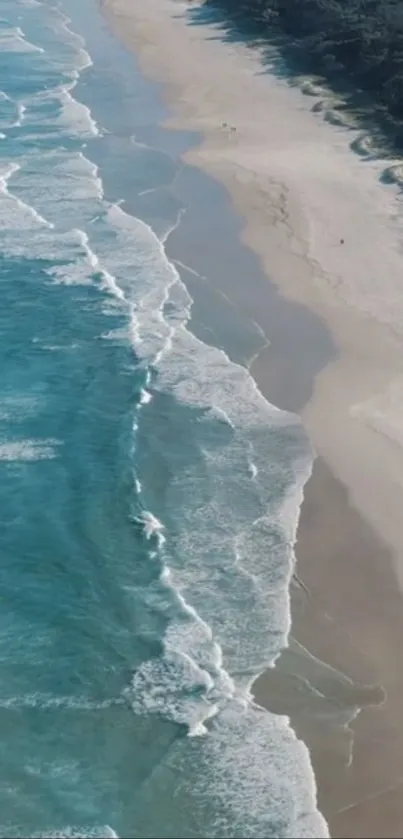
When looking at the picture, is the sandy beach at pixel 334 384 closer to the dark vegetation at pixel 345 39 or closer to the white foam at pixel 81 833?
the dark vegetation at pixel 345 39

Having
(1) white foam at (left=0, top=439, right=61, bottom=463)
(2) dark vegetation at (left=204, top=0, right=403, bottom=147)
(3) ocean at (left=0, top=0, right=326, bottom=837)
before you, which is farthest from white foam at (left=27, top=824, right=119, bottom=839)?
(2) dark vegetation at (left=204, top=0, right=403, bottom=147)

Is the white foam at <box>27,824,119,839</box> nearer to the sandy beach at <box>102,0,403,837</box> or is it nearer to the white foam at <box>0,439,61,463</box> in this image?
the sandy beach at <box>102,0,403,837</box>

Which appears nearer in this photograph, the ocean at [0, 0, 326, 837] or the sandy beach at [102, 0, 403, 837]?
the ocean at [0, 0, 326, 837]

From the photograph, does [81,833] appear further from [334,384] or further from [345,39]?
[345,39]

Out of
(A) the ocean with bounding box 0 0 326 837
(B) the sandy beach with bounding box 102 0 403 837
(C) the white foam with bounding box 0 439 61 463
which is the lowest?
(C) the white foam with bounding box 0 439 61 463

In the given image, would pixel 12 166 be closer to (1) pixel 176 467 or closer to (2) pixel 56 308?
(2) pixel 56 308

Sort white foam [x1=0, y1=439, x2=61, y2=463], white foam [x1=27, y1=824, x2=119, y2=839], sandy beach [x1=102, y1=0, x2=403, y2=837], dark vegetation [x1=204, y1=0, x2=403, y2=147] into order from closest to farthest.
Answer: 1. white foam [x1=27, y1=824, x2=119, y2=839]
2. sandy beach [x1=102, y1=0, x2=403, y2=837]
3. white foam [x1=0, y1=439, x2=61, y2=463]
4. dark vegetation [x1=204, y1=0, x2=403, y2=147]
